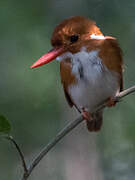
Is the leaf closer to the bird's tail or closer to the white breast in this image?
the white breast

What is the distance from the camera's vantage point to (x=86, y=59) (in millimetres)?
2531

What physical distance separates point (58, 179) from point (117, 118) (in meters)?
0.88

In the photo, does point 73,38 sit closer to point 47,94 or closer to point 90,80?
point 90,80

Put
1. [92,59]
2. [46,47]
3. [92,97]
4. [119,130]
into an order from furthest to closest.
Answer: [46,47], [119,130], [92,97], [92,59]

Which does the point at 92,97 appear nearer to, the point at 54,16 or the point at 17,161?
the point at 54,16

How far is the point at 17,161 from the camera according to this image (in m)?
4.50

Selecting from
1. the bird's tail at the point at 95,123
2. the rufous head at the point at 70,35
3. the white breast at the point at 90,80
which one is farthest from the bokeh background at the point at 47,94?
the rufous head at the point at 70,35

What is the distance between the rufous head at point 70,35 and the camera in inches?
97.4

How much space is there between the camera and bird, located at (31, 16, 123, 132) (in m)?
2.50

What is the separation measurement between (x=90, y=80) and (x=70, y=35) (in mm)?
313

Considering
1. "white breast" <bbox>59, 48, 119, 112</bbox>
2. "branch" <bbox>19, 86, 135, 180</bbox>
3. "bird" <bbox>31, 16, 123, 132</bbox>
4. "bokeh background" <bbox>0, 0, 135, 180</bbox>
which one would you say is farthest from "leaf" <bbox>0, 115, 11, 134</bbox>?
"bokeh background" <bbox>0, 0, 135, 180</bbox>

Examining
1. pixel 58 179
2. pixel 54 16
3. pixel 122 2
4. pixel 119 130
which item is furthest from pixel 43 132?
pixel 122 2

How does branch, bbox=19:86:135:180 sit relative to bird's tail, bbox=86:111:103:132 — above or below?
above

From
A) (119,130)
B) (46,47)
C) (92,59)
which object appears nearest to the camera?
(92,59)
